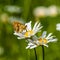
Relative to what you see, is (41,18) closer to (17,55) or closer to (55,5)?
(55,5)

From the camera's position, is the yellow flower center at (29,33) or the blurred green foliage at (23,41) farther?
the blurred green foliage at (23,41)

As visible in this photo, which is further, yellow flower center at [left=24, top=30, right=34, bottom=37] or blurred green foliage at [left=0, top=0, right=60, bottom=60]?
blurred green foliage at [left=0, top=0, right=60, bottom=60]

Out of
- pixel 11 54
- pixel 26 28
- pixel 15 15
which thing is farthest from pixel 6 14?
pixel 26 28

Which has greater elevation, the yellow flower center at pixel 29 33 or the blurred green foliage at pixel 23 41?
the yellow flower center at pixel 29 33

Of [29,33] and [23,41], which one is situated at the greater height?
[29,33]

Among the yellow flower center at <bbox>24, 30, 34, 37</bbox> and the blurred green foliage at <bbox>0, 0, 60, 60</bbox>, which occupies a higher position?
the yellow flower center at <bbox>24, 30, 34, 37</bbox>

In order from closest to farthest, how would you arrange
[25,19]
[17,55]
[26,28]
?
[26,28], [17,55], [25,19]

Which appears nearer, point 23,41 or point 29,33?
point 29,33

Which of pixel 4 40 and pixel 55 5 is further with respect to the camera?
pixel 55 5
